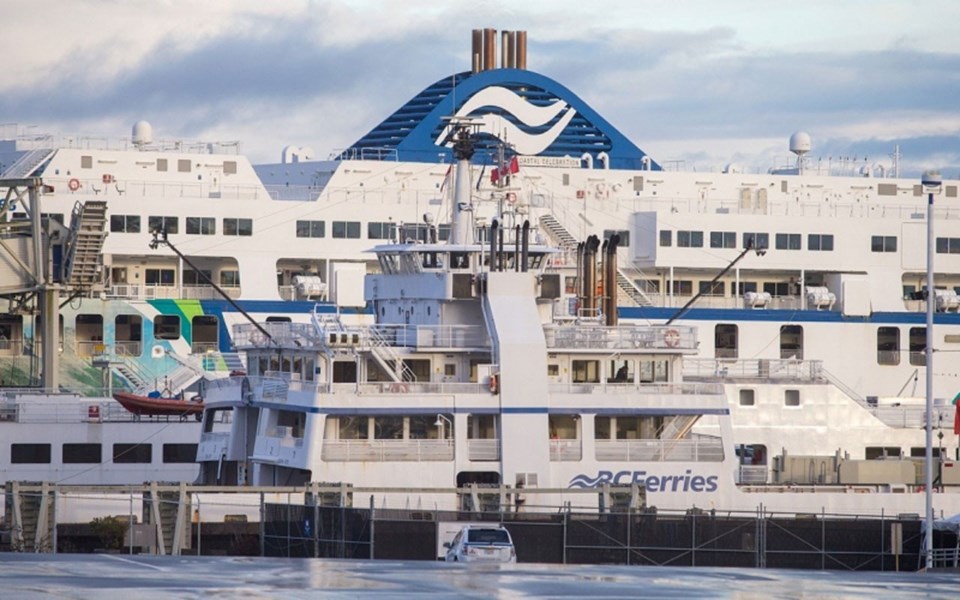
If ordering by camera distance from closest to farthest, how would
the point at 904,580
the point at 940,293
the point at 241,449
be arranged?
the point at 904,580 < the point at 241,449 < the point at 940,293

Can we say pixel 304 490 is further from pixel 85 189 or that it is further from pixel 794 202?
pixel 794 202

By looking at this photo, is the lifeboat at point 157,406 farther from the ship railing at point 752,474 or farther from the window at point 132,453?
the ship railing at point 752,474

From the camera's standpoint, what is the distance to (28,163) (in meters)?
61.3

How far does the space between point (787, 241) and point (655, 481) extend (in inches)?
1115

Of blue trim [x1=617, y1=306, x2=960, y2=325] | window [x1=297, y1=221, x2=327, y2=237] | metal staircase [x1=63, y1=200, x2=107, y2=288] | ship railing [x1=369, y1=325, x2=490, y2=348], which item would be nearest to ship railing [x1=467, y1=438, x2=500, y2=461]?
ship railing [x1=369, y1=325, x2=490, y2=348]

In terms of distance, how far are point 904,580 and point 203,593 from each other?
389 inches

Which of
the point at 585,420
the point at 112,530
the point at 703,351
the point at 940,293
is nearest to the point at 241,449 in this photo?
the point at 112,530

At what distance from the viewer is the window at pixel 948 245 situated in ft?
219

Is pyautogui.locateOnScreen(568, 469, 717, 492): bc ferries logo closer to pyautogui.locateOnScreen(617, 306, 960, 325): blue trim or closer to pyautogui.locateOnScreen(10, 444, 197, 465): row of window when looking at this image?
pyautogui.locateOnScreen(10, 444, 197, 465): row of window

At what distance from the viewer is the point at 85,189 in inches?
2352

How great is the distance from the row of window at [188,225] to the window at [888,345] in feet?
68.7

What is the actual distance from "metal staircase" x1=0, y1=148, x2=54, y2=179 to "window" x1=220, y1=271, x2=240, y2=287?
6.72 meters

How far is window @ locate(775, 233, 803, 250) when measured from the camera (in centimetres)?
6494

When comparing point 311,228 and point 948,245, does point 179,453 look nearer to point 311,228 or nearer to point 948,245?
point 311,228
